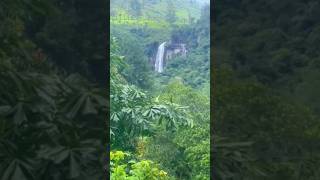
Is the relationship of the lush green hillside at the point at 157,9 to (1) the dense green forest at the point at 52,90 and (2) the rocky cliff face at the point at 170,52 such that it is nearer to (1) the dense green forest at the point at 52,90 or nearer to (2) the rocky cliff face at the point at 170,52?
(2) the rocky cliff face at the point at 170,52

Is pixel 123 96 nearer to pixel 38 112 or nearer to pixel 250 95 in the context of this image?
pixel 250 95

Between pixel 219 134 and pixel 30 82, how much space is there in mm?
1361

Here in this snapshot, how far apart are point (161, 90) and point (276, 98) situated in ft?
4.82

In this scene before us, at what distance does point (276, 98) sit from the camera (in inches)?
135

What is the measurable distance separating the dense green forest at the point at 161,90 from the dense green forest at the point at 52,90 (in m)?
1.32

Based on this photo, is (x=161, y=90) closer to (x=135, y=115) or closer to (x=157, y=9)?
(x=135, y=115)

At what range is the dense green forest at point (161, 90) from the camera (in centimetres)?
454

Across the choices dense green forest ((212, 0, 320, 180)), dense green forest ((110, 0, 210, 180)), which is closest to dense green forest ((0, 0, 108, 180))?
dense green forest ((212, 0, 320, 180))

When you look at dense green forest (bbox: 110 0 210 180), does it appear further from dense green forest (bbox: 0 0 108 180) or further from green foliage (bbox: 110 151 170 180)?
dense green forest (bbox: 0 0 108 180)

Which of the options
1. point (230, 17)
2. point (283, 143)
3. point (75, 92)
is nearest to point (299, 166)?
point (283, 143)

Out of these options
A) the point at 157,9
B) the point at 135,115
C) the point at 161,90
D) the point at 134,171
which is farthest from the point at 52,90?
the point at 157,9

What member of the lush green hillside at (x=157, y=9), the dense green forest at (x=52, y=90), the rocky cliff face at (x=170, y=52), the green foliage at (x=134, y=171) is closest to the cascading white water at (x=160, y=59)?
the rocky cliff face at (x=170, y=52)

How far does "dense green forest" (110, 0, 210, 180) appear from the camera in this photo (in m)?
4.54

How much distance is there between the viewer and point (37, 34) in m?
2.98
